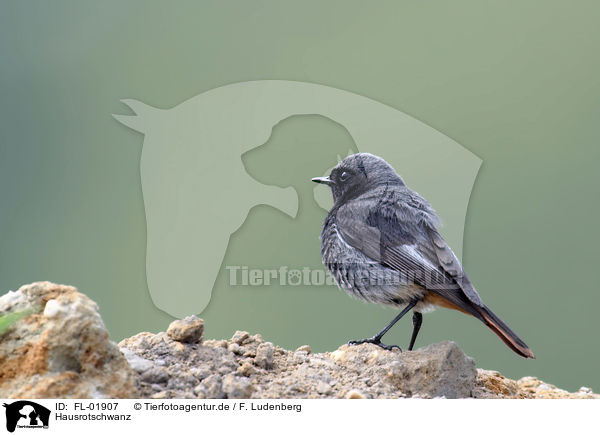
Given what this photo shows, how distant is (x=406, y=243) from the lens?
4.05 m

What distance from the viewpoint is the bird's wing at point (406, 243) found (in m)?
3.83

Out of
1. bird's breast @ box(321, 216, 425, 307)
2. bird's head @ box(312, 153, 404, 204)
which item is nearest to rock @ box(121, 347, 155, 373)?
bird's breast @ box(321, 216, 425, 307)

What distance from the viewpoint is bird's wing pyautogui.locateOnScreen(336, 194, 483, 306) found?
383cm

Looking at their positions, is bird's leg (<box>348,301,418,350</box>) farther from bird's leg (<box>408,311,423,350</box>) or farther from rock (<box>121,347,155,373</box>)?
rock (<box>121,347,155,373</box>)

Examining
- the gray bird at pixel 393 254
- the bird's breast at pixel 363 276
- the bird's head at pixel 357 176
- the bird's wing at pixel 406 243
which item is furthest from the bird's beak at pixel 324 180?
the bird's breast at pixel 363 276

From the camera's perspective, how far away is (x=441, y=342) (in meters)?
3.50

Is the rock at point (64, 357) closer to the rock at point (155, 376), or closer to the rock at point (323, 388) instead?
the rock at point (155, 376)

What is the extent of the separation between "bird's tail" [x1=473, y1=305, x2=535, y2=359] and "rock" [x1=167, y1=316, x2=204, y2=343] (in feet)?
5.15

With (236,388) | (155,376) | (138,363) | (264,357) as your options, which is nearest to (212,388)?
(236,388)

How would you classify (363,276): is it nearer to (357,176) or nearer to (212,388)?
(357,176)
